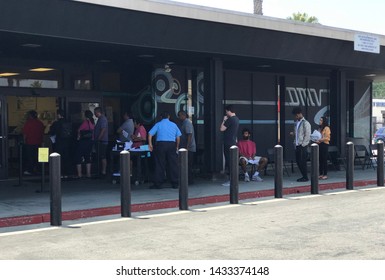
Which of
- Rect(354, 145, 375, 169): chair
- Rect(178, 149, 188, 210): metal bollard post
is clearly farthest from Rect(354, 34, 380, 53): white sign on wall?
Rect(178, 149, 188, 210): metal bollard post

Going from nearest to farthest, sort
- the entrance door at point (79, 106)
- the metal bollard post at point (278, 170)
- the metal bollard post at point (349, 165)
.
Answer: the metal bollard post at point (278, 170)
the metal bollard post at point (349, 165)
the entrance door at point (79, 106)

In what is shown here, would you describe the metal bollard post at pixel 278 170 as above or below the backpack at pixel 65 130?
below

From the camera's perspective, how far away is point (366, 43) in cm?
1783

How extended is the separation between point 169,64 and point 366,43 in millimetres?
6242

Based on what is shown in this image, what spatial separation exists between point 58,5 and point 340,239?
23.6 ft

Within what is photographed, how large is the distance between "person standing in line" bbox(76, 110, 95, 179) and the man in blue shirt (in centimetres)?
292

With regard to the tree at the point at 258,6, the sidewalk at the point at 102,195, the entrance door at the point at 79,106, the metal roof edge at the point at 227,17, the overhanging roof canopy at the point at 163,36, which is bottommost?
the sidewalk at the point at 102,195

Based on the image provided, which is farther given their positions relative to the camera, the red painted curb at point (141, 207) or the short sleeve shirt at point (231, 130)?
the short sleeve shirt at point (231, 130)

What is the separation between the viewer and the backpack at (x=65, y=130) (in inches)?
580

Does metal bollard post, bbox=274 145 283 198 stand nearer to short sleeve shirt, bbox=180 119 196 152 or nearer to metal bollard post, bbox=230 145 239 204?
metal bollard post, bbox=230 145 239 204

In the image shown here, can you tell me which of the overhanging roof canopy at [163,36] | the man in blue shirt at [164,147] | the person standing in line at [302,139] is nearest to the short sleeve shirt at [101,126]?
the overhanging roof canopy at [163,36]

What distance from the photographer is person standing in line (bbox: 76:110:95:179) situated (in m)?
15.1

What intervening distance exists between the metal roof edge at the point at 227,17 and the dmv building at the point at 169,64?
3 centimetres

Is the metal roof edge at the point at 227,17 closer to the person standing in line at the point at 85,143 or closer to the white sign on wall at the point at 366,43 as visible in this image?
the white sign on wall at the point at 366,43
